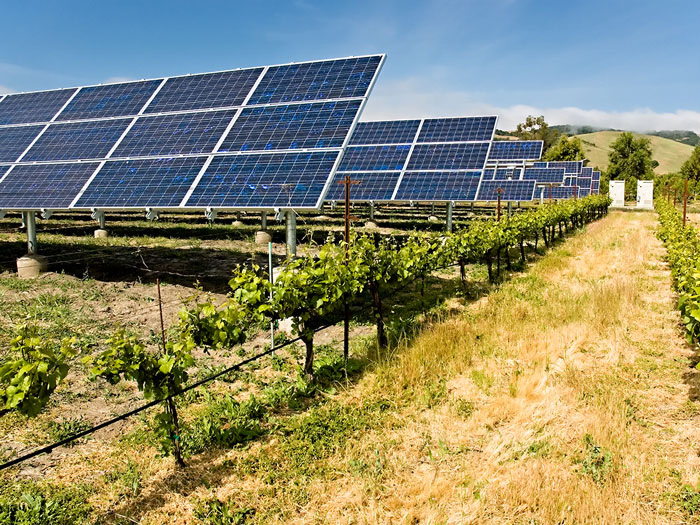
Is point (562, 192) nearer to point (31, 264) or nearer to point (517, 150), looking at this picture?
point (517, 150)

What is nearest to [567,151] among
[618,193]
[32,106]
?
[618,193]

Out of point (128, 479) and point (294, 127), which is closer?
point (128, 479)

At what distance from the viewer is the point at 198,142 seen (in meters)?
14.9

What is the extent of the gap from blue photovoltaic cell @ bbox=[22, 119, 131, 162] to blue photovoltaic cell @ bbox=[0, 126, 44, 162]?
1.56 ft

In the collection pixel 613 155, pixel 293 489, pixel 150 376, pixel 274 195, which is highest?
pixel 613 155

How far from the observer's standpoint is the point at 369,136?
33062 millimetres

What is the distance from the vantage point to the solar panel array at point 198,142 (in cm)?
1280

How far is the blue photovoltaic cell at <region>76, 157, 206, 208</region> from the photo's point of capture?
13062 mm

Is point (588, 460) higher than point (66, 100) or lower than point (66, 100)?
lower

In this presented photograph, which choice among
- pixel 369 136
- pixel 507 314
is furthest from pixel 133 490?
pixel 369 136

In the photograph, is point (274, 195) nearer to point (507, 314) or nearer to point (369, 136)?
point (507, 314)

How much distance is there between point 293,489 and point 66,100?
21.3m

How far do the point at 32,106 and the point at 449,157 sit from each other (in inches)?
809

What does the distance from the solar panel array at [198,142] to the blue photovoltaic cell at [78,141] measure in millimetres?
49
